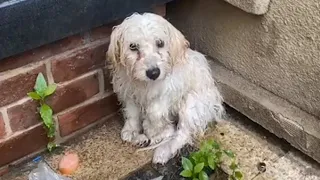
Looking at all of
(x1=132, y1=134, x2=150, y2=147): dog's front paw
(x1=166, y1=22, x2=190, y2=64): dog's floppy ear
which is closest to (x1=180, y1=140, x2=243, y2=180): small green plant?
(x1=132, y1=134, x2=150, y2=147): dog's front paw

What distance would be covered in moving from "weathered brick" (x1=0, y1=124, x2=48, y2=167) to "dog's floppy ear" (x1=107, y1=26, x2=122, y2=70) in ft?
1.20

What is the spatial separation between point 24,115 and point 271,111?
88 cm

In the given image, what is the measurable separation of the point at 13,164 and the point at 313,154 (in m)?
1.06

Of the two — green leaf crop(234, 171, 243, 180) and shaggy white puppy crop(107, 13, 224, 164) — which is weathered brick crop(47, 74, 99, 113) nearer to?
shaggy white puppy crop(107, 13, 224, 164)

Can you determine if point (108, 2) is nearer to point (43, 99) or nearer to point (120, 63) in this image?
point (120, 63)

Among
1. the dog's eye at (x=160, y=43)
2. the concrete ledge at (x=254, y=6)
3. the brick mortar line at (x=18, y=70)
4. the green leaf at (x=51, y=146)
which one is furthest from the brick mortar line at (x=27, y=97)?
the concrete ledge at (x=254, y=6)

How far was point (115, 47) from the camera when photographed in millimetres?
1831

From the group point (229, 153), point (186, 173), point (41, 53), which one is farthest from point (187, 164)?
point (41, 53)

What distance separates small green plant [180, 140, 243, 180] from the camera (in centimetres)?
183

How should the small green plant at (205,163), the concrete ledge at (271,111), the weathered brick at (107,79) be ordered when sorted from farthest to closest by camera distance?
the weathered brick at (107,79), the concrete ledge at (271,111), the small green plant at (205,163)

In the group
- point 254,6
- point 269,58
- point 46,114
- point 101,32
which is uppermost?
point 254,6

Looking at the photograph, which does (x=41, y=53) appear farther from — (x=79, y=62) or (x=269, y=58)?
(x=269, y=58)

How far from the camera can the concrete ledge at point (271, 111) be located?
6.35ft

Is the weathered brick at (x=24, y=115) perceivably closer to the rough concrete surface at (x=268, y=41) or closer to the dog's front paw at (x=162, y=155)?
the dog's front paw at (x=162, y=155)
